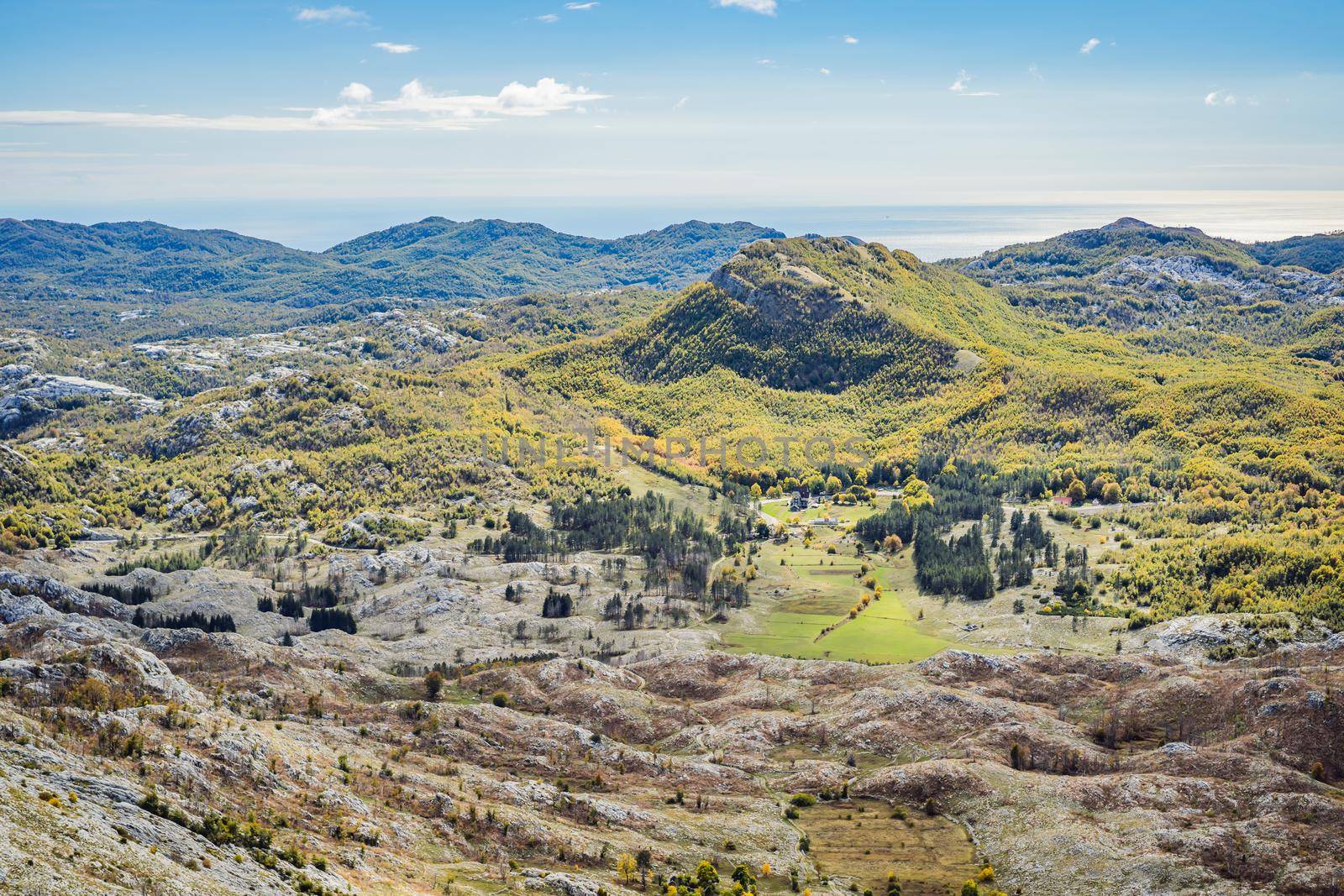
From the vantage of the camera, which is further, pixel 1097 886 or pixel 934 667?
pixel 934 667

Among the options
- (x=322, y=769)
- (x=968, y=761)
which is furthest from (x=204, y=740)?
(x=968, y=761)

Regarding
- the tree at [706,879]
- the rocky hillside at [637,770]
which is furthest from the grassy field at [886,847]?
the tree at [706,879]

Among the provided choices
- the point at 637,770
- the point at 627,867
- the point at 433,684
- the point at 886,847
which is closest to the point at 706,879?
the point at 627,867

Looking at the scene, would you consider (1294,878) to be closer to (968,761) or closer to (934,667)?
(968,761)

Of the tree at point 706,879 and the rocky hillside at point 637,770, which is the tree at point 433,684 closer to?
the rocky hillside at point 637,770

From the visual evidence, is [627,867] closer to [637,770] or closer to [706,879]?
[706,879]

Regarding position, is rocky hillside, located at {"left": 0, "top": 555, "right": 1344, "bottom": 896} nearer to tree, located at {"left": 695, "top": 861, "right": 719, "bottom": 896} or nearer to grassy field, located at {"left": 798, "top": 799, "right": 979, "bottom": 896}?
grassy field, located at {"left": 798, "top": 799, "right": 979, "bottom": 896}
